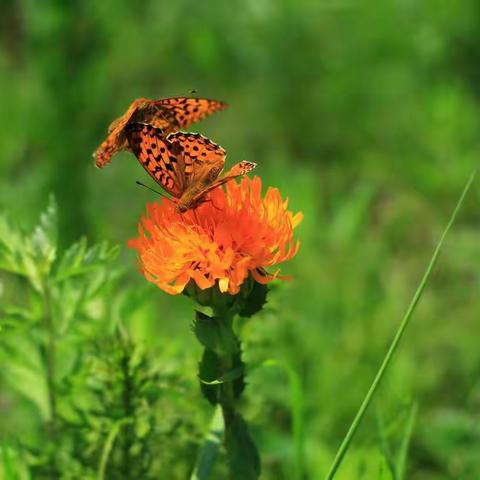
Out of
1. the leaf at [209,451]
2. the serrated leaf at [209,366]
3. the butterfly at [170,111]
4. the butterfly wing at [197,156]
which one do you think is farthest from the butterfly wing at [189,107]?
the leaf at [209,451]

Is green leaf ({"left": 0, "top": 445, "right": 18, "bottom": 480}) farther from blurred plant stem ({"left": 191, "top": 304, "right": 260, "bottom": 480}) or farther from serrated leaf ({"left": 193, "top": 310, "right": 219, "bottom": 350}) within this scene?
serrated leaf ({"left": 193, "top": 310, "right": 219, "bottom": 350})

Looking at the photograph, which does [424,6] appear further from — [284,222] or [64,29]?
[284,222]

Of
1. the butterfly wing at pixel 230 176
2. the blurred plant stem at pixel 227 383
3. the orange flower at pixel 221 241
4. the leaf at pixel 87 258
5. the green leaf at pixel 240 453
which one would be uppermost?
the butterfly wing at pixel 230 176

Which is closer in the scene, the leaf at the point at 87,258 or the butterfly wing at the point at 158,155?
the butterfly wing at the point at 158,155

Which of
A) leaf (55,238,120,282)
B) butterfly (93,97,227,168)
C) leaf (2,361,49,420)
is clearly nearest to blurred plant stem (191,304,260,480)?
leaf (55,238,120,282)

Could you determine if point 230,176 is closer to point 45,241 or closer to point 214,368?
point 214,368

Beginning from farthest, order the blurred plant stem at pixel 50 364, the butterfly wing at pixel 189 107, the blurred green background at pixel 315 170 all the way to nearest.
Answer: the blurred green background at pixel 315 170 < the blurred plant stem at pixel 50 364 < the butterfly wing at pixel 189 107

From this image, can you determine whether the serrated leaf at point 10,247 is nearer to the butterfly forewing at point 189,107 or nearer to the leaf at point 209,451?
the butterfly forewing at point 189,107
